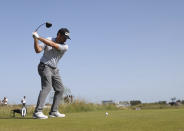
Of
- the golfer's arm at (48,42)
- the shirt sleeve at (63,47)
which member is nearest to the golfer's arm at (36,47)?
the golfer's arm at (48,42)

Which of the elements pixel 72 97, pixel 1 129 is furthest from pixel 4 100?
pixel 1 129

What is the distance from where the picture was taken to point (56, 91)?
652 cm

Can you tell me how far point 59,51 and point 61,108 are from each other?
11.9 metres

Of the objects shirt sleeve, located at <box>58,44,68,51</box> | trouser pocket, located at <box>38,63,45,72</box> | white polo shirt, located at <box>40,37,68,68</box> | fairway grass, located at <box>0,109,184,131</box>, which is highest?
shirt sleeve, located at <box>58,44,68,51</box>

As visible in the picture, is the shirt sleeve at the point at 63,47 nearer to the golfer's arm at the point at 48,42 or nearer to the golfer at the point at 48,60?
the golfer at the point at 48,60

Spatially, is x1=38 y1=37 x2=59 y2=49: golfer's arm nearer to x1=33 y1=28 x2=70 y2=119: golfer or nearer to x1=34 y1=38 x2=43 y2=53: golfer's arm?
x1=33 y1=28 x2=70 y2=119: golfer

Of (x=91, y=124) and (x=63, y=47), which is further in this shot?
(x=63, y=47)

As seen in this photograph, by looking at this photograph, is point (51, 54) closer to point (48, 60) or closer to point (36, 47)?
point (48, 60)

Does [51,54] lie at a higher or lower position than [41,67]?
higher

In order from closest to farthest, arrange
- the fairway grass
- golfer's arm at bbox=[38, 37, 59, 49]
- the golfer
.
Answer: the fairway grass, golfer's arm at bbox=[38, 37, 59, 49], the golfer

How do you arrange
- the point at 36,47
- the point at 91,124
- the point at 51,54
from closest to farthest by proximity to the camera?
the point at 91,124
the point at 36,47
the point at 51,54

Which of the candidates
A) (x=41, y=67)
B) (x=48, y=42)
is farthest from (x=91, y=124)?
(x=48, y=42)

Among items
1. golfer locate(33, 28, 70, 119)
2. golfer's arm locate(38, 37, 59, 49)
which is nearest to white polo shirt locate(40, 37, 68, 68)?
golfer locate(33, 28, 70, 119)

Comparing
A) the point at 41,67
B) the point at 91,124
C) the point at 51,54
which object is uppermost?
the point at 51,54
